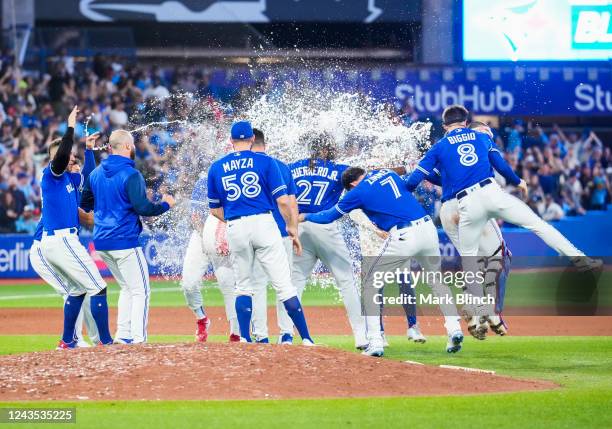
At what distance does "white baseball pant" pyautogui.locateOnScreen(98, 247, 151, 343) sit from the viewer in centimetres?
1050

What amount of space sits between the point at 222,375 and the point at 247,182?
2.36 metres

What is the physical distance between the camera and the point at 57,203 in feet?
35.7

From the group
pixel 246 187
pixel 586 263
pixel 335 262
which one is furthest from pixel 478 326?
pixel 246 187

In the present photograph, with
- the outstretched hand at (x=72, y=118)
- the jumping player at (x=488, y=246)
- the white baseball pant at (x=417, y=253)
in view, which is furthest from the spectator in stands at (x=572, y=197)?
the outstretched hand at (x=72, y=118)

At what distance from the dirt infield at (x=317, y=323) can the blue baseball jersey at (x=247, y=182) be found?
372 cm

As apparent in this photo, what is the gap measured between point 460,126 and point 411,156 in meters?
4.24

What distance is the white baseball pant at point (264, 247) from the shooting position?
34.2 ft

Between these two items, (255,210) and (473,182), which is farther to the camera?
(473,182)

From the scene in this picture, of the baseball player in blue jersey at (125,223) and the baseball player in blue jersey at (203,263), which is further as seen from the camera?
the baseball player in blue jersey at (203,263)

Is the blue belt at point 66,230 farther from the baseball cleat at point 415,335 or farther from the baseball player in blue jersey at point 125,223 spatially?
the baseball cleat at point 415,335

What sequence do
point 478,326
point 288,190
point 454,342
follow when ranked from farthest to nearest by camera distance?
point 454,342, point 478,326, point 288,190

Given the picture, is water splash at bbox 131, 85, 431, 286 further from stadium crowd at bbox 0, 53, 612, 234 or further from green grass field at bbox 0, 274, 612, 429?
stadium crowd at bbox 0, 53, 612, 234

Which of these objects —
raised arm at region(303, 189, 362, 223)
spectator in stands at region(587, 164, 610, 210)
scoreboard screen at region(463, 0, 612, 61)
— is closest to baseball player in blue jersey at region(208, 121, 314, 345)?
raised arm at region(303, 189, 362, 223)

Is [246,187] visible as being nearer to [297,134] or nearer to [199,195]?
[199,195]
